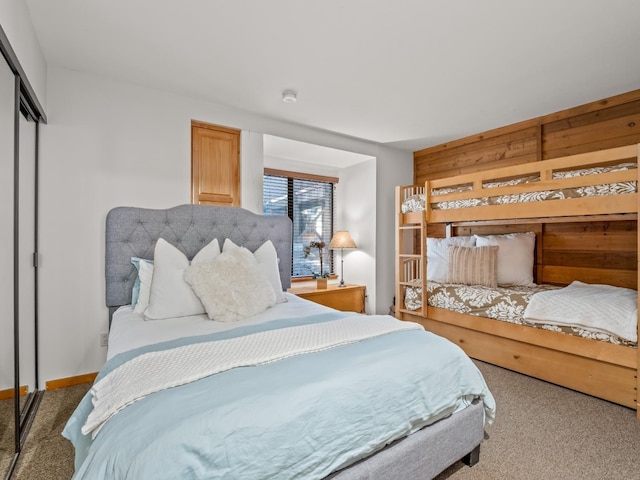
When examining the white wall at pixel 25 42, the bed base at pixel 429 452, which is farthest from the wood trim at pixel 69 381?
the bed base at pixel 429 452

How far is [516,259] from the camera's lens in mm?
3408

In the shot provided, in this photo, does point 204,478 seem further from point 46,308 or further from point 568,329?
point 568,329

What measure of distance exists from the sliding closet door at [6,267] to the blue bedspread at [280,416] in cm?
82

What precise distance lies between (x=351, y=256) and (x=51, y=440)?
11.7ft

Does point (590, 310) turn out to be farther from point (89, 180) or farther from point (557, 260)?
point (89, 180)

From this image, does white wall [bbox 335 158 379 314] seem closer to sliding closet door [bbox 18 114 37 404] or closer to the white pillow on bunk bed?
the white pillow on bunk bed

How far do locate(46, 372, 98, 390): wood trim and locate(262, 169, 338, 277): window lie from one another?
2.49m

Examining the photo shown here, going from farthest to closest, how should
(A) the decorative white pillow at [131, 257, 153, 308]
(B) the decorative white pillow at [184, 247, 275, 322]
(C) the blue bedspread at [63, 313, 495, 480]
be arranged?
(A) the decorative white pillow at [131, 257, 153, 308]
(B) the decorative white pillow at [184, 247, 275, 322]
(C) the blue bedspread at [63, 313, 495, 480]

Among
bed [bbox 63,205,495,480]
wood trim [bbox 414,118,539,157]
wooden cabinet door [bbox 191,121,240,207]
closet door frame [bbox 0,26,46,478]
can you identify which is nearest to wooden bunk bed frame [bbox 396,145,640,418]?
wood trim [bbox 414,118,539,157]

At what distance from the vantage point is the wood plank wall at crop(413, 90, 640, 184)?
2998 millimetres

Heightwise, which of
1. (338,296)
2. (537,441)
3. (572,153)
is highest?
(572,153)

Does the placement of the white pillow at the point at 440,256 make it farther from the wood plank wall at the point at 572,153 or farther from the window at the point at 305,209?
the window at the point at 305,209

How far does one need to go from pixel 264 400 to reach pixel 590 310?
2463 millimetres

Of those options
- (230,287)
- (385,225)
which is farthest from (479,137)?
(230,287)
